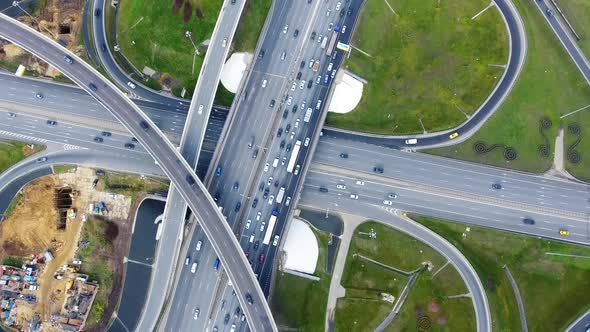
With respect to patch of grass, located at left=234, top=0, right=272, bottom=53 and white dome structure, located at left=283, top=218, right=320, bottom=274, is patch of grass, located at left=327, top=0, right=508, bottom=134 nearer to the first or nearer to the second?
patch of grass, located at left=234, top=0, right=272, bottom=53

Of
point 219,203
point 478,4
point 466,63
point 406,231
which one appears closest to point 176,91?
point 219,203

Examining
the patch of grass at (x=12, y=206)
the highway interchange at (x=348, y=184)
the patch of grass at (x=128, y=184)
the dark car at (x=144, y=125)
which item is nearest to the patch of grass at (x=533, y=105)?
the highway interchange at (x=348, y=184)

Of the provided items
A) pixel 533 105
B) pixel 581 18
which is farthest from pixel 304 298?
pixel 581 18

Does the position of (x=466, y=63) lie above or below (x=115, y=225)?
above

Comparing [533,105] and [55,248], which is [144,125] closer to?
[55,248]

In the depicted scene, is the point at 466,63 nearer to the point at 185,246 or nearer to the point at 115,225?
the point at 185,246
